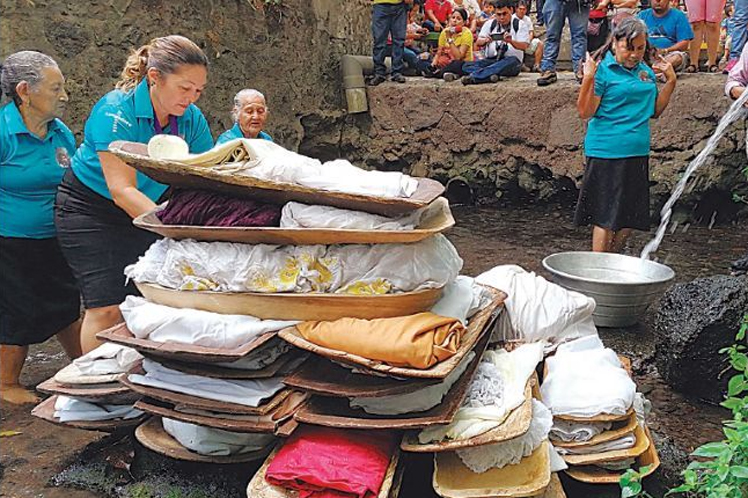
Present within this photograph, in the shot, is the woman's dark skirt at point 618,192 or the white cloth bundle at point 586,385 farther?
the woman's dark skirt at point 618,192

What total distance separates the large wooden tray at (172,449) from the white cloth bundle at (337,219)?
0.83m

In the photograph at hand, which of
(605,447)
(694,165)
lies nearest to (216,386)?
(605,447)

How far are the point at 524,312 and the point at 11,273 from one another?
2518 mm

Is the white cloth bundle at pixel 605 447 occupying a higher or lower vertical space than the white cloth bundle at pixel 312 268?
lower

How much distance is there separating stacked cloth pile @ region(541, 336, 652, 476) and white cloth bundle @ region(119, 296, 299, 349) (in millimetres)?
1032

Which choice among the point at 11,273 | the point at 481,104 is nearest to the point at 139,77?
the point at 11,273

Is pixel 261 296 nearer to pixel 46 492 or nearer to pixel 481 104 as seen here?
pixel 46 492

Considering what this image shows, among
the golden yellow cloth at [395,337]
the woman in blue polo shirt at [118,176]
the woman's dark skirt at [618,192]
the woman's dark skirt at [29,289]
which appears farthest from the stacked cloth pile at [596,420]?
the woman's dark skirt at [29,289]

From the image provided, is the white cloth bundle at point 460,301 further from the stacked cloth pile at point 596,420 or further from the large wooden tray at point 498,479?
the large wooden tray at point 498,479

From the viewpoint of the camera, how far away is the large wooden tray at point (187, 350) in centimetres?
226

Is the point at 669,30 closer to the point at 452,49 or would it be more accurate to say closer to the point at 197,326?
the point at 452,49

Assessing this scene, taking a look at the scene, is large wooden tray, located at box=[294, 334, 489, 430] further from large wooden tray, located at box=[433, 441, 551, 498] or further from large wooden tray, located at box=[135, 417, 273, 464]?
large wooden tray, located at box=[135, 417, 273, 464]

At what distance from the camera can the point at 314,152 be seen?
8.17 metres

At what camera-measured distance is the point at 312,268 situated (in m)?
2.41
